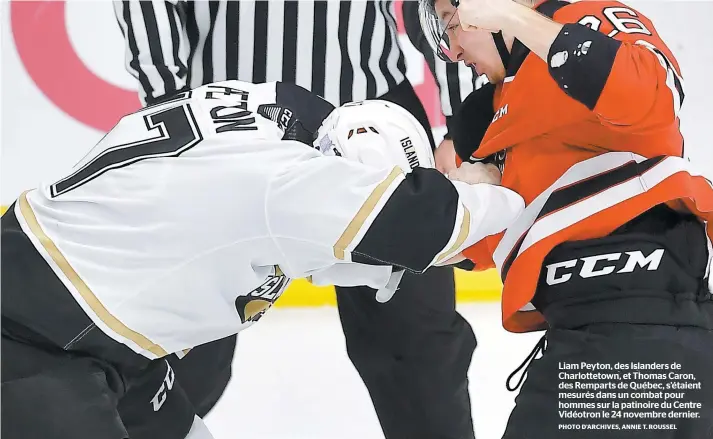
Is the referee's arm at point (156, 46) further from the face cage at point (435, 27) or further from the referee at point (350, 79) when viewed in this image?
the face cage at point (435, 27)

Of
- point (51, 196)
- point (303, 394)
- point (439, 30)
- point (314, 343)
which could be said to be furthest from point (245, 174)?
point (314, 343)

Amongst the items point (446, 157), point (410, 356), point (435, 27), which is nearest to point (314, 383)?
point (410, 356)

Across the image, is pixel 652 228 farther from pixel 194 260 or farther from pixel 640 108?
pixel 194 260

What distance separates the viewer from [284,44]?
1.43 meters

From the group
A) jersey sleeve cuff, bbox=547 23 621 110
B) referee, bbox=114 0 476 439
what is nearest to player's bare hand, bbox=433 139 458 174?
referee, bbox=114 0 476 439

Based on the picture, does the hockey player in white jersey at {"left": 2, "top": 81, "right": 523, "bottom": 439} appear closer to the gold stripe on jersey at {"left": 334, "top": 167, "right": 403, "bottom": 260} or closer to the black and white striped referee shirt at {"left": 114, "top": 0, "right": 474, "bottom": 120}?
the gold stripe on jersey at {"left": 334, "top": 167, "right": 403, "bottom": 260}

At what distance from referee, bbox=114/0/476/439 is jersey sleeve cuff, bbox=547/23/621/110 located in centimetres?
52

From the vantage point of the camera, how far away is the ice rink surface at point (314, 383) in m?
1.57

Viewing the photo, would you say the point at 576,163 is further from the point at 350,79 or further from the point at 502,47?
the point at 350,79

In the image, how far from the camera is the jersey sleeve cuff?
2.71ft

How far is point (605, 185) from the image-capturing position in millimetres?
968

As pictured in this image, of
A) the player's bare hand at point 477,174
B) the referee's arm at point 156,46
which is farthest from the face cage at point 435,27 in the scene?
the referee's arm at point 156,46

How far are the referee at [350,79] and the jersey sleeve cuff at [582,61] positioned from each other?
0.52m

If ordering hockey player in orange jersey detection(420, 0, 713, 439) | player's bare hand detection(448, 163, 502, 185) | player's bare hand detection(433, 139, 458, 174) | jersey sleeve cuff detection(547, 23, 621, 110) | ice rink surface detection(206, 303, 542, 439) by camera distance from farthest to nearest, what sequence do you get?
ice rink surface detection(206, 303, 542, 439), player's bare hand detection(433, 139, 458, 174), player's bare hand detection(448, 163, 502, 185), hockey player in orange jersey detection(420, 0, 713, 439), jersey sleeve cuff detection(547, 23, 621, 110)
